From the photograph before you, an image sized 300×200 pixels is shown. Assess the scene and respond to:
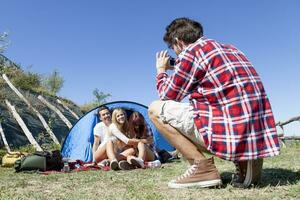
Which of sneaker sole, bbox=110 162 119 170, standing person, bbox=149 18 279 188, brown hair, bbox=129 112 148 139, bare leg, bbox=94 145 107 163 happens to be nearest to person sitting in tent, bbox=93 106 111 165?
bare leg, bbox=94 145 107 163

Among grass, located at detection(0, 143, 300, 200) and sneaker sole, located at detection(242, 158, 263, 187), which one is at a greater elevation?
sneaker sole, located at detection(242, 158, 263, 187)

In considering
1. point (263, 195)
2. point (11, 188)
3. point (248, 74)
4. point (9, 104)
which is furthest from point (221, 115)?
point (9, 104)

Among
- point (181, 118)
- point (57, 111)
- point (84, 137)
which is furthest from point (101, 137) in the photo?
point (57, 111)

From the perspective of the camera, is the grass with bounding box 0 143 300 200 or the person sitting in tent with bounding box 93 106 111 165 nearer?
the grass with bounding box 0 143 300 200

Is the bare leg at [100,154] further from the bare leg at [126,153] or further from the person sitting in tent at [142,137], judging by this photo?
the person sitting in tent at [142,137]

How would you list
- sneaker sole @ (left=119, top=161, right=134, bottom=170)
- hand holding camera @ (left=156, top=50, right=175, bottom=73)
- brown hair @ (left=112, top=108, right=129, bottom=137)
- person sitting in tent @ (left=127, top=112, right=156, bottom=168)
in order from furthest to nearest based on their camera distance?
brown hair @ (left=112, top=108, right=129, bottom=137) < person sitting in tent @ (left=127, top=112, right=156, bottom=168) < sneaker sole @ (left=119, top=161, right=134, bottom=170) < hand holding camera @ (left=156, top=50, right=175, bottom=73)

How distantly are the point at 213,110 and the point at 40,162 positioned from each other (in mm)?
3472

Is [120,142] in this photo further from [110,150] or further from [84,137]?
[84,137]

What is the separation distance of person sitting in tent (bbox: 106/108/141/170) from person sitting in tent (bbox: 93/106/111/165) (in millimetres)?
189

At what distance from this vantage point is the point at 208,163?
137 inches

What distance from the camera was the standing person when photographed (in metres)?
3.26

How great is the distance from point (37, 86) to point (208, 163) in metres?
13.1

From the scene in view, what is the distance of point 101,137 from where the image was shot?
22.9 ft

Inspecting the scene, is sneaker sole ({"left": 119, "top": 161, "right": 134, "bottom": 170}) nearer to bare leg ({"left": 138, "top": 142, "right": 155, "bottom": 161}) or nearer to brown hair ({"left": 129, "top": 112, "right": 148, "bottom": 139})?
bare leg ({"left": 138, "top": 142, "right": 155, "bottom": 161})
